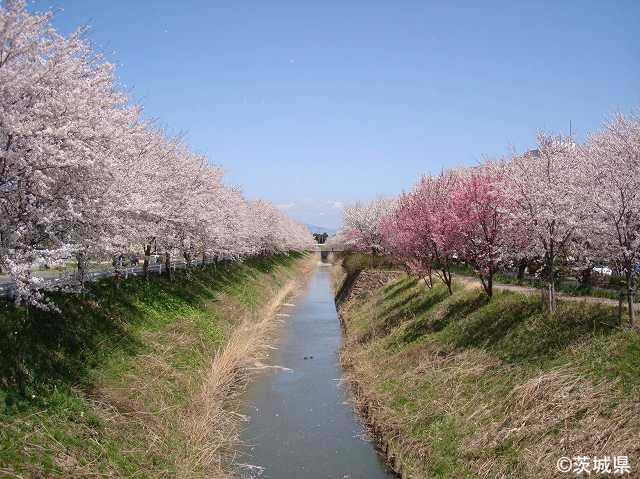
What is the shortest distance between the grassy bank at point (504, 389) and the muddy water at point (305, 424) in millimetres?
946

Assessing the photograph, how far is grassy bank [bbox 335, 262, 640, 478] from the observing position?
12000 millimetres

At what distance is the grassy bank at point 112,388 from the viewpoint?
11820mm

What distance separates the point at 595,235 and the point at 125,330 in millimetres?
18053

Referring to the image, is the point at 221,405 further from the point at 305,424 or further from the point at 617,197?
the point at 617,197

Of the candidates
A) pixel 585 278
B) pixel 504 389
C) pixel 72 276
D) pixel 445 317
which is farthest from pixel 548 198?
pixel 72 276

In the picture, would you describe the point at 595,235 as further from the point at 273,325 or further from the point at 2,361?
the point at 273,325

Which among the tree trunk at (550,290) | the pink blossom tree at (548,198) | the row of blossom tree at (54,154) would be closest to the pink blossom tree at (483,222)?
the pink blossom tree at (548,198)

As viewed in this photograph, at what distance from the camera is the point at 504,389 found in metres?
15.4

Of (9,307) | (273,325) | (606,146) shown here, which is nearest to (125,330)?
(9,307)

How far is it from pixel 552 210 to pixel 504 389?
712 cm

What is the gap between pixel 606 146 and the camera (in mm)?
18078

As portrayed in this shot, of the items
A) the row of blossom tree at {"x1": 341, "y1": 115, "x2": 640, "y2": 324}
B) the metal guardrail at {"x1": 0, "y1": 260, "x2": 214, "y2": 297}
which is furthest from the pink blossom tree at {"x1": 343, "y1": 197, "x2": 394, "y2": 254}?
the row of blossom tree at {"x1": 341, "y1": 115, "x2": 640, "y2": 324}

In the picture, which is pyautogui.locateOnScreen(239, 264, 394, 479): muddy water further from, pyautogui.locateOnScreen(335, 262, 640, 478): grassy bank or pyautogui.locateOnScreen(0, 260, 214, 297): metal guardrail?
pyautogui.locateOnScreen(0, 260, 214, 297): metal guardrail

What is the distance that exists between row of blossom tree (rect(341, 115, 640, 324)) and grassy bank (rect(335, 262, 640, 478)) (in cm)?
159
